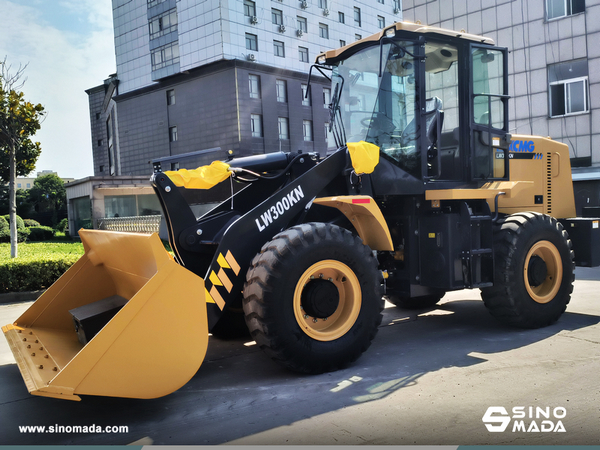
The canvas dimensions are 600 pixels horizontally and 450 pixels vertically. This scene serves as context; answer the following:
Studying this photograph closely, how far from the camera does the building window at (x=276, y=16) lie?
33562 millimetres

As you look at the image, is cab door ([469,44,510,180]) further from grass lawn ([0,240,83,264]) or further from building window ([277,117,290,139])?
building window ([277,117,290,139])

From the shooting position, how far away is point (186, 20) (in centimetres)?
3269

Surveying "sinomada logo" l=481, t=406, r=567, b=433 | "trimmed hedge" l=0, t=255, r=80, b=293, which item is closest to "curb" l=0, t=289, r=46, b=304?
"trimmed hedge" l=0, t=255, r=80, b=293

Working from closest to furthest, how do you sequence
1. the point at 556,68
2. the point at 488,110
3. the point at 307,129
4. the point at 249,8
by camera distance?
1. the point at 488,110
2. the point at 556,68
3. the point at 249,8
4. the point at 307,129

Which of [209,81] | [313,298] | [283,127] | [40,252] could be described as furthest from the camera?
[283,127]

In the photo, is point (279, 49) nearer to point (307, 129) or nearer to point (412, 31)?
point (307, 129)

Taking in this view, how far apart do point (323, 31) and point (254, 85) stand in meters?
8.30

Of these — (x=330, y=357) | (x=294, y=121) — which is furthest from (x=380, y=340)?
(x=294, y=121)

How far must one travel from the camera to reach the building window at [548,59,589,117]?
644 inches

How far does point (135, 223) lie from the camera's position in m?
23.1

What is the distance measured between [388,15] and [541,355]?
41360mm

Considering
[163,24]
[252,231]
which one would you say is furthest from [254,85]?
[252,231]

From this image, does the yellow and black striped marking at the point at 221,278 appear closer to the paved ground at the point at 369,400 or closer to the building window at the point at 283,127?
the paved ground at the point at 369,400

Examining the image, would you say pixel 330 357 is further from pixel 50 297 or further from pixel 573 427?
pixel 50 297
